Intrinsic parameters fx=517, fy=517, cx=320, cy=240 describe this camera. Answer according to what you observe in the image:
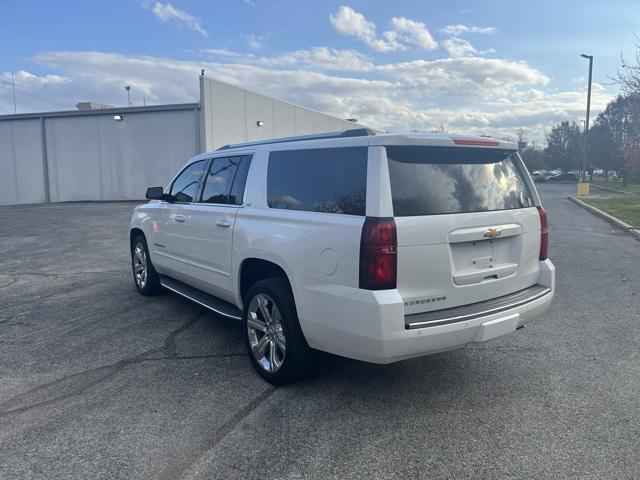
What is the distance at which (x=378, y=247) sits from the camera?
3.26m

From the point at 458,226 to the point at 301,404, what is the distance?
5.63 feet

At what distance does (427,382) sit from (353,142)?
201 centimetres

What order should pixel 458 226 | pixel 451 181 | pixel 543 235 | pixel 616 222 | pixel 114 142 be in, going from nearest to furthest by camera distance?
pixel 458 226
pixel 451 181
pixel 543 235
pixel 616 222
pixel 114 142

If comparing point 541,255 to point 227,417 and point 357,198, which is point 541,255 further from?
point 227,417

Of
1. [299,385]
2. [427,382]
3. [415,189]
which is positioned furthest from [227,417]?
[415,189]

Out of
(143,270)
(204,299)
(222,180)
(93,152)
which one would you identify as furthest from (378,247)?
(93,152)

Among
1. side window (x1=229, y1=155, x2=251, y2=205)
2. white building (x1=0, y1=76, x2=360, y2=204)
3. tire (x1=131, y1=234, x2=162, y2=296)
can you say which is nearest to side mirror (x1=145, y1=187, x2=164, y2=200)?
tire (x1=131, y1=234, x2=162, y2=296)

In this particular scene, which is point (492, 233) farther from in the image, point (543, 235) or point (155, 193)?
point (155, 193)

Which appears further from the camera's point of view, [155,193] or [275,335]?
[155,193]

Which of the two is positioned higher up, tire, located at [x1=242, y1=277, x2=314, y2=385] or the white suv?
the white suv

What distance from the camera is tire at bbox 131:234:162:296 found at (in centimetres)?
674

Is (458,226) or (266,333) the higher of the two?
(458,226)

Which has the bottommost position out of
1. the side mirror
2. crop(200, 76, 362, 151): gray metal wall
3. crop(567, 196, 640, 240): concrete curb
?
crop(567, 196, 640, 240): concrete curb

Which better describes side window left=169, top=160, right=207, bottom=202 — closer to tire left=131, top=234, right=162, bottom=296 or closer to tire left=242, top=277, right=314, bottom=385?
tire left=131, top=234, right=162, bottom=296
